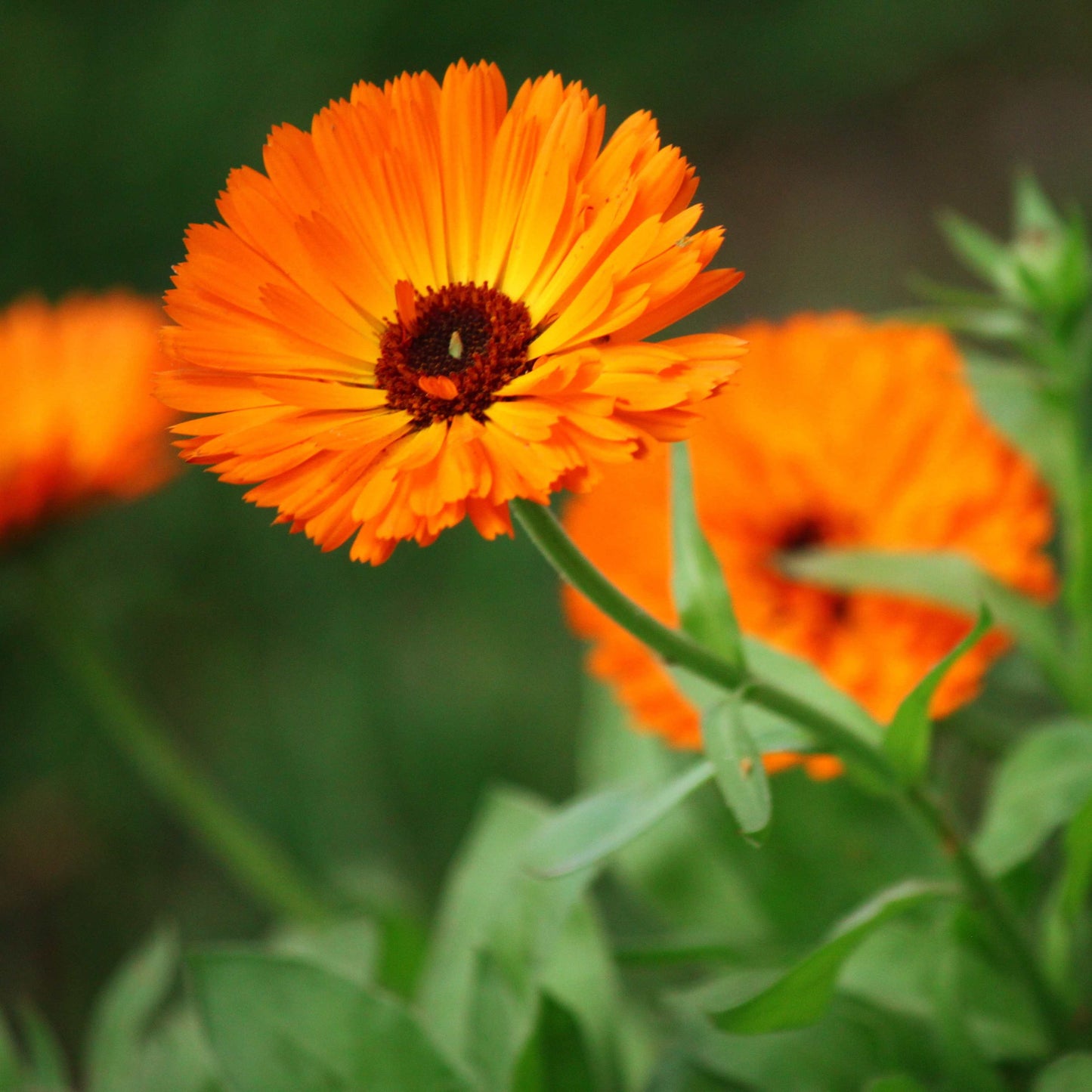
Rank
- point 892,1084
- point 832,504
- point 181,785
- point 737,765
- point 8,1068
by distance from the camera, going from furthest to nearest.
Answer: point 181,785
point 832,504
point 8,1068
point 892,1084
point 737,765

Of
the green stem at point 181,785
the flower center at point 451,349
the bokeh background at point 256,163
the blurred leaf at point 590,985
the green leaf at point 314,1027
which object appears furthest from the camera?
the bokeh background at point 256,163

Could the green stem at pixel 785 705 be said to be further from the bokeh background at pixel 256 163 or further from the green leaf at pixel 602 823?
the bokeh background at pixel 256 163

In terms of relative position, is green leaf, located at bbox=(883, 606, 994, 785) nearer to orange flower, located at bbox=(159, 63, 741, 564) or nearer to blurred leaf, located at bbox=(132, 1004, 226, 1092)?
orange flower, located at bbox=(159, 63, 741, 564)

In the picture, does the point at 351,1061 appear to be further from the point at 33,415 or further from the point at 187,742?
the point at 187,742

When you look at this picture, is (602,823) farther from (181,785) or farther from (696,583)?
(181,785)

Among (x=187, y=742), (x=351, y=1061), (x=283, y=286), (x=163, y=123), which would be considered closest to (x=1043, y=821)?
(x=351, y=1061)

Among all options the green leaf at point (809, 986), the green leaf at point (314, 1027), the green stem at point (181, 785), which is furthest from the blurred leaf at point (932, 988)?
the green stem at point (181, 785)

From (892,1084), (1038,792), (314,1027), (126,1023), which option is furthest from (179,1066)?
(1038,792)
